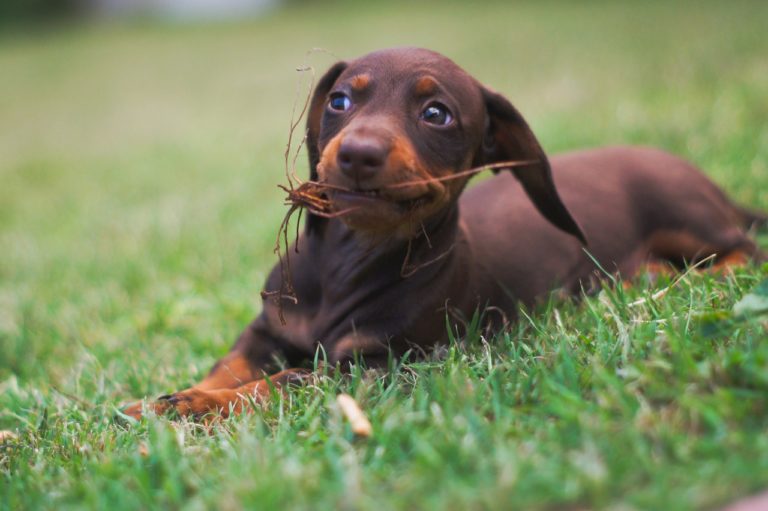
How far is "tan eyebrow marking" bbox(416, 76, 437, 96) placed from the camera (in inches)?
120

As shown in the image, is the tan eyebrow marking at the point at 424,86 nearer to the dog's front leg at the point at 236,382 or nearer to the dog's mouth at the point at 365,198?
the dog's mouth at the point at 365,198

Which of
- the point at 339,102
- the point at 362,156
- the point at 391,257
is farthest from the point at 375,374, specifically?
the point at 339,102

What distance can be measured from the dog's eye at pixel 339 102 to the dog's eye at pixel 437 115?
0.97 feet

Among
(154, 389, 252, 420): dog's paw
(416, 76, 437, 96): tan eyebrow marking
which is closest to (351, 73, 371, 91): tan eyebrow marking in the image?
(416, 76, 437, 96): tan eyebrow marking

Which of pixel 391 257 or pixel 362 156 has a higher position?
pixel 362 156

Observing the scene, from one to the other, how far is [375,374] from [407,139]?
834mm

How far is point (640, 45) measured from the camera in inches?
492

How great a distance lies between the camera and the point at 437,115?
3.09 meters

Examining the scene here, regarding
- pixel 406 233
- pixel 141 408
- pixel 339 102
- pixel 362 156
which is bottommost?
pixel 141 408

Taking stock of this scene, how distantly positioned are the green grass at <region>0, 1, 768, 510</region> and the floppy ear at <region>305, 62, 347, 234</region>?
753 mm

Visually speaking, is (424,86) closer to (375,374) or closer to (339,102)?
(339,102)

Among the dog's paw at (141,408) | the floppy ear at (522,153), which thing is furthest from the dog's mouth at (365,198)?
the dog's paw at (141,408)

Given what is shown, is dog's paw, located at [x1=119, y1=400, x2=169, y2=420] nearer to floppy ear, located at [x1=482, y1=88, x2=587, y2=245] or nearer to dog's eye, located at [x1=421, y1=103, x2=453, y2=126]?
dog's eye, located at [x1=421, y1=103, x2=453, y2=126]

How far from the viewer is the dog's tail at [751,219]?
4.61 m
